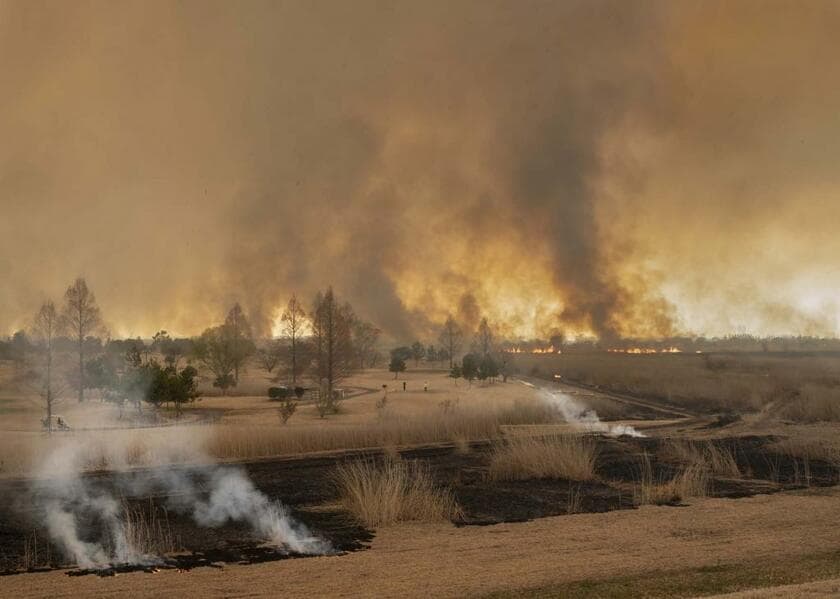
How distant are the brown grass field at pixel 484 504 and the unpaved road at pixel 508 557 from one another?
0.18ft

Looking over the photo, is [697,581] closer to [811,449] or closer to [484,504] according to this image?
[484,504]

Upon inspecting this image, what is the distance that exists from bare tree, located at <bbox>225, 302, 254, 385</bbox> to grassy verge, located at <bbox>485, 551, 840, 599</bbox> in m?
56.3

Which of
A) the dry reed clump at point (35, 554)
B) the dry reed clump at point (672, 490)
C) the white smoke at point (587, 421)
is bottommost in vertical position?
the white smoke at point (587, 421)

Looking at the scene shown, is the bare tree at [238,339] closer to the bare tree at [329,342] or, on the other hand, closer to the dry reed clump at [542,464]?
the bare tree at [329,342]

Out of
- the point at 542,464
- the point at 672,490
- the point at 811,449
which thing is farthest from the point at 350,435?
the point at 811,449

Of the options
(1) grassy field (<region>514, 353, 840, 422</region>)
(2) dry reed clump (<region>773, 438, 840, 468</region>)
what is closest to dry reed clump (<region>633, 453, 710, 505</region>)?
(2) dry reed clump (<region>773, 438, 840, 468</region>)

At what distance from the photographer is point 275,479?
75.3ft

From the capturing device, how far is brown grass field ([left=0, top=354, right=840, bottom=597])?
12.1 m

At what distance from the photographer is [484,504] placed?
1964 centimetres

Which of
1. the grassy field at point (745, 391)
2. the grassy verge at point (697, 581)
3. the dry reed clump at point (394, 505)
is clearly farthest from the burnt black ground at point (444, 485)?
the grassy field at point (745, 391)

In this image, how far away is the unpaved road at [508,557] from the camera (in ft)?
38.8

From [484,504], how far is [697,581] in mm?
8441

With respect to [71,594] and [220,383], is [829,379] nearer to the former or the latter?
[220,383]

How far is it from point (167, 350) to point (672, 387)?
64.2m
